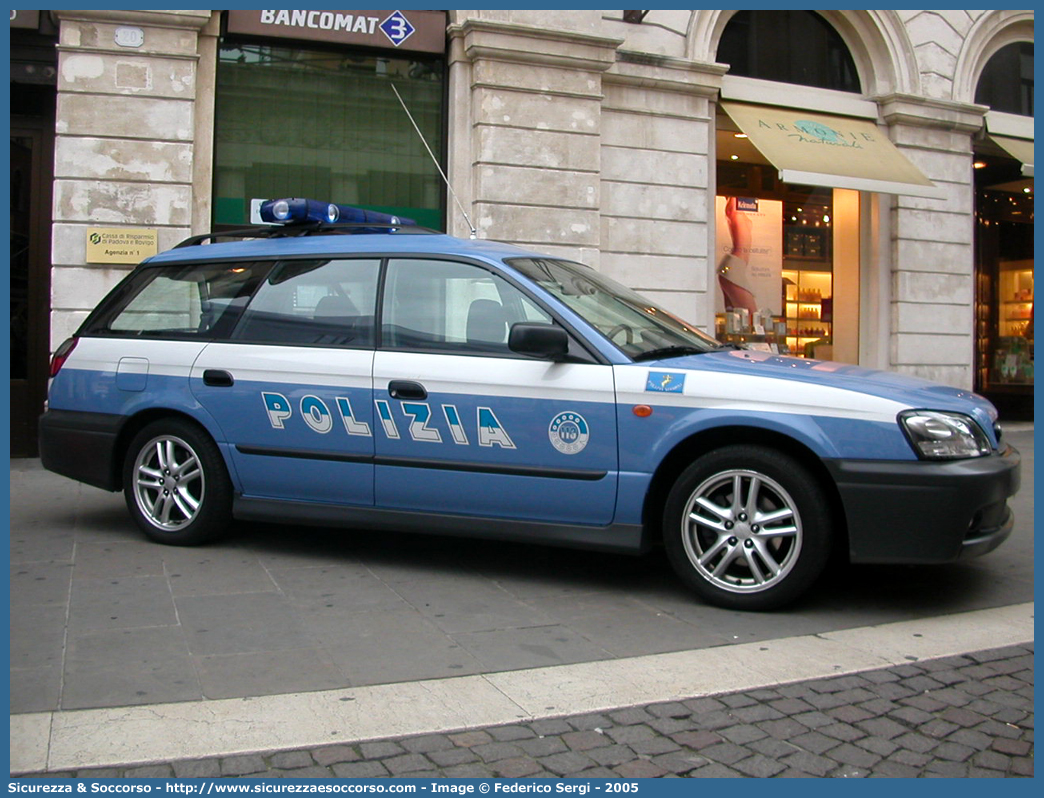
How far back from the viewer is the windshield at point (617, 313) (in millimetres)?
5227

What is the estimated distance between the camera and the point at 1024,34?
15492 mm

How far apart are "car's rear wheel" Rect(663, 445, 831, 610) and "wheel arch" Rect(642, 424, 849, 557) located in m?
0.09

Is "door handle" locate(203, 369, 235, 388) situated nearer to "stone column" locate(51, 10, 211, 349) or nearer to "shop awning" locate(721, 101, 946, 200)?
"stone column" locate(51, 10, 211, 349)

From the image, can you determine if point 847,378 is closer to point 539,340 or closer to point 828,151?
point 539,340

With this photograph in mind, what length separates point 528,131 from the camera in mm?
11672

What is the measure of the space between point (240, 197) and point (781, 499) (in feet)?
26.7

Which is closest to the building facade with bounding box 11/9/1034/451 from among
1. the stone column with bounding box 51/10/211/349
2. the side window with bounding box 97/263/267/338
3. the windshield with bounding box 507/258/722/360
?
the stone column with bounding box 51/10/211/349

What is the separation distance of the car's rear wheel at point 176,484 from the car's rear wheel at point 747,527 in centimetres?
262

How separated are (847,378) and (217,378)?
3340 millimetres

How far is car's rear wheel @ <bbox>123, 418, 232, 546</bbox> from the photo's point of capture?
19.5ft

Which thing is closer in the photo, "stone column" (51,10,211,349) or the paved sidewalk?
the paved sidewalk

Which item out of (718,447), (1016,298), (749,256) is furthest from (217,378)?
(1016,298)

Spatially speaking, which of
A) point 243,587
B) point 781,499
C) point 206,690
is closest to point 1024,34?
point 781,499

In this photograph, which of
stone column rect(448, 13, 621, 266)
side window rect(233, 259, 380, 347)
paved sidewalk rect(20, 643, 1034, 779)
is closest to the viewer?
paved sidewalk rect(20, 643, 1034, 779)
